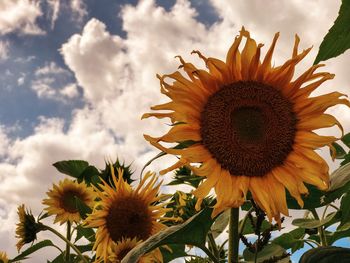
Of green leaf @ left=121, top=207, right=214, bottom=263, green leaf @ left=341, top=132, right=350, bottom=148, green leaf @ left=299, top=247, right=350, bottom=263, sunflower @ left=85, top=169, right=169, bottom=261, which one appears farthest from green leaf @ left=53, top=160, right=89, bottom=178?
green leaf @ left=299, top=247, right=350, bottom=263

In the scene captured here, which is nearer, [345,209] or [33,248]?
[345,209]

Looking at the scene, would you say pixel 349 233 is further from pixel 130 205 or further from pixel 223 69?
pixel 130 205

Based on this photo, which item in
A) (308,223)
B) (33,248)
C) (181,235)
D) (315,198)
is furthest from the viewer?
(33,248)

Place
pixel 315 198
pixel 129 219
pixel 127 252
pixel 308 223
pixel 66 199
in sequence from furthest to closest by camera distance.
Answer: pixel 66 199 < pixel 129 219 < pixel 127 252 < pixel 308 223 < pixel 315 198

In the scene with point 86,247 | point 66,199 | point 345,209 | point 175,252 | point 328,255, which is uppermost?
point 66,199

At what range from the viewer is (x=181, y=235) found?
1.50 m

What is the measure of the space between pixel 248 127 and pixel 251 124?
0.6 inches

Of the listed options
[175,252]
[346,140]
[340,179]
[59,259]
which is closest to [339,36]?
[340,179]

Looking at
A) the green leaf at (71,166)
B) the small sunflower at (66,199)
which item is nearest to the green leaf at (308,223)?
the green leaf at (71,166)

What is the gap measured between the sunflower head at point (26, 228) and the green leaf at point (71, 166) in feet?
1.28

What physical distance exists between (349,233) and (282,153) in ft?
1.49

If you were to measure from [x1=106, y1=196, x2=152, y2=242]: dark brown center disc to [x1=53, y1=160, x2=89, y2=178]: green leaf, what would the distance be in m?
0.94

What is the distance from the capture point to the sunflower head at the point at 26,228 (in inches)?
139

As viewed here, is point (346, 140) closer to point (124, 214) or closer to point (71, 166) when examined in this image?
point (124, 214)
